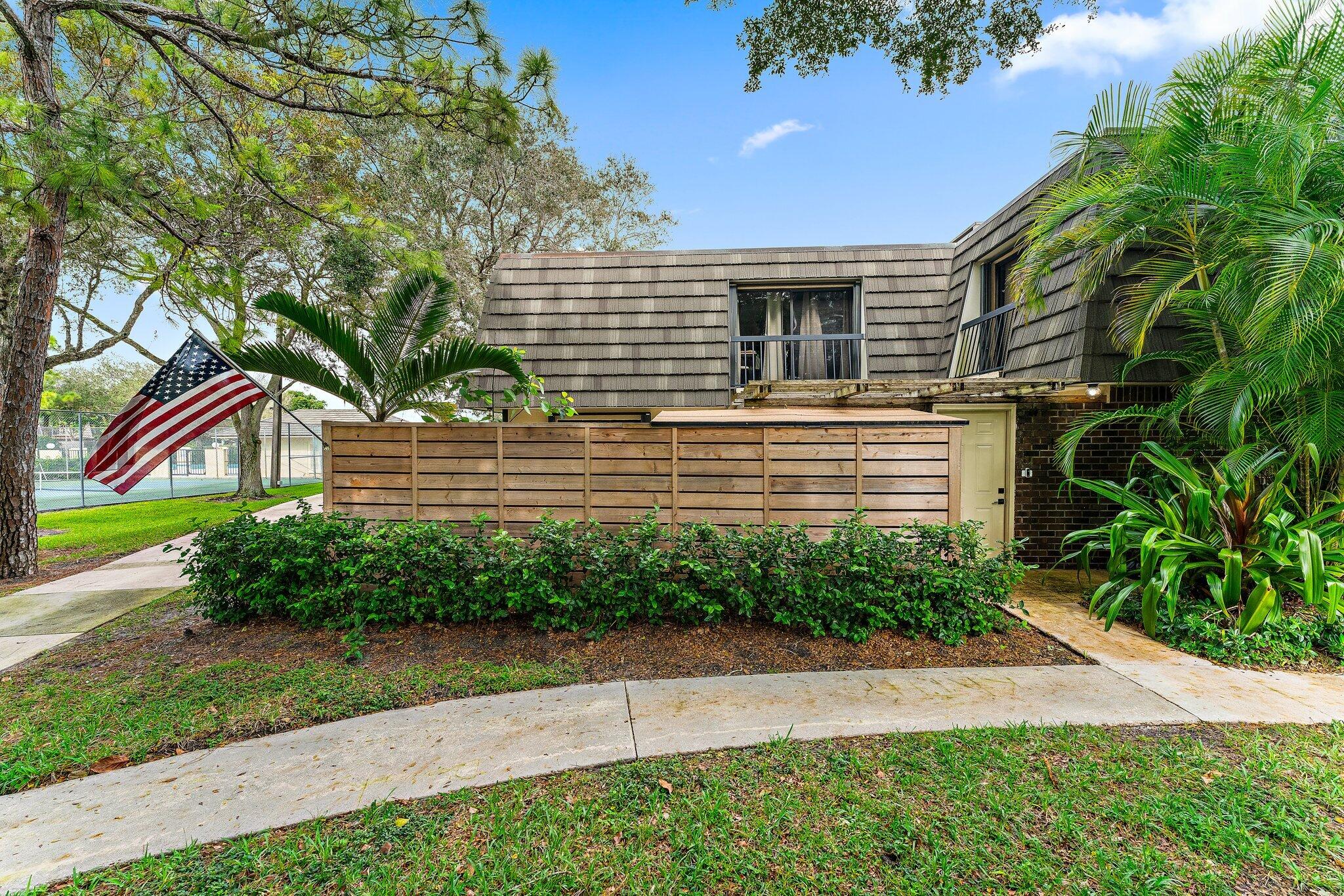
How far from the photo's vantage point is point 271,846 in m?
2.21

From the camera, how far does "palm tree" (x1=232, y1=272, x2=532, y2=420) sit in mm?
4973

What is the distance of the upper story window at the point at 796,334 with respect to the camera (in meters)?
9.12

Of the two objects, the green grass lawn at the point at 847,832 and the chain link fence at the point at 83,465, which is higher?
the chain link fence at the point at 83,465

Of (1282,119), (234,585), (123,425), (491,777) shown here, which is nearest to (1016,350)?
(1282,119)

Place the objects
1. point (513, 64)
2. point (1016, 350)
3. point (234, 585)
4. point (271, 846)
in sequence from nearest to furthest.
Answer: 1. point (271, 846)
2. point (234, 585)
3. point (513, 64)
4. point (1016, 350)

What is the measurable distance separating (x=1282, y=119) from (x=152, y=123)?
36.1 feet

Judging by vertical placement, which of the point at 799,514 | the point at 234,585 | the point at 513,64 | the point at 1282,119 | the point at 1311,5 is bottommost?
the point at 234,585

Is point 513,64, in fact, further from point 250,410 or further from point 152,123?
point 250,410

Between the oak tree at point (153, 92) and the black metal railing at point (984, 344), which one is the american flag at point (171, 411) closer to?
the oak tree at point (153, 92)

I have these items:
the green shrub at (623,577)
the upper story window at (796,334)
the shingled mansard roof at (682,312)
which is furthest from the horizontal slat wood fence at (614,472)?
the upper story window at (796,334)

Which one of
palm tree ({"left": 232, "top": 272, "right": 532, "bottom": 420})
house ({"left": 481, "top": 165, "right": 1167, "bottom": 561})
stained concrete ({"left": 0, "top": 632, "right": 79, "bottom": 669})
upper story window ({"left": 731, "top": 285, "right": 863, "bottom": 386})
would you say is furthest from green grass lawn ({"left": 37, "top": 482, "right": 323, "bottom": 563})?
upper story window ({"left": 731, "top": 285, "right": 863, "bottom": 386})

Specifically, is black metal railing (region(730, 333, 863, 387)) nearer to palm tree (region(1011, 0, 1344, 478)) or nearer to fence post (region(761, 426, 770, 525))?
palm tree (region(1011, 0, 1344, 478))

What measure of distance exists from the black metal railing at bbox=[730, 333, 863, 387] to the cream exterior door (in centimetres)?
226

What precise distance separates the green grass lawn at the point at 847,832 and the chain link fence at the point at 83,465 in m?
8.67
